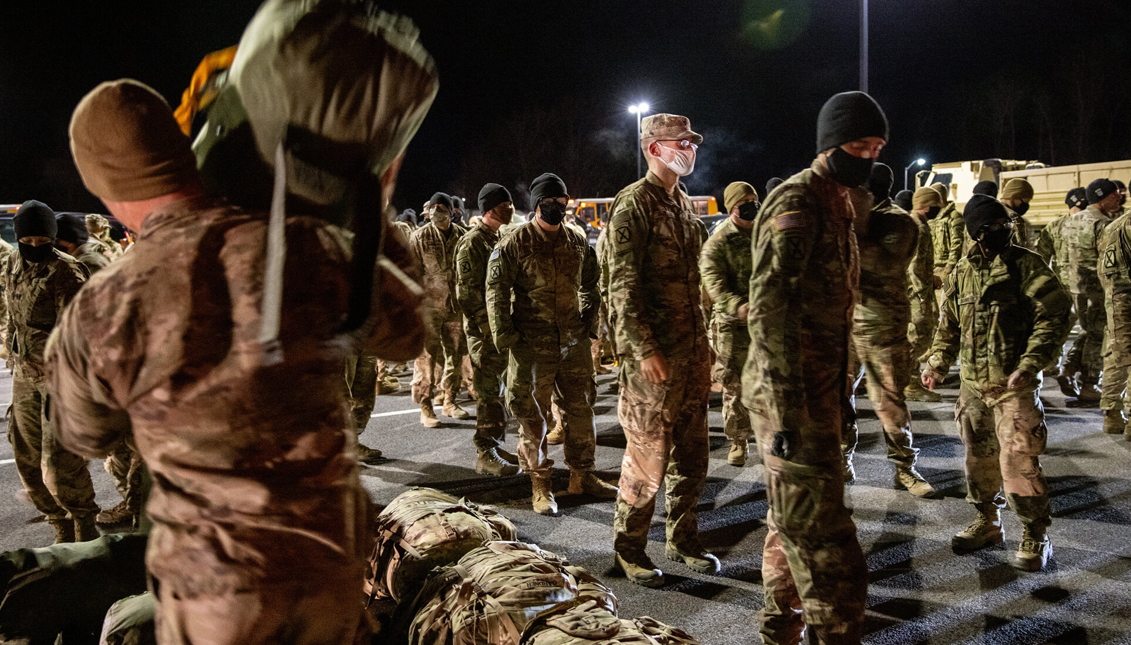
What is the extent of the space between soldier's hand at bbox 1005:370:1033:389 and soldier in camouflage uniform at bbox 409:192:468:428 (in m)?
5.78

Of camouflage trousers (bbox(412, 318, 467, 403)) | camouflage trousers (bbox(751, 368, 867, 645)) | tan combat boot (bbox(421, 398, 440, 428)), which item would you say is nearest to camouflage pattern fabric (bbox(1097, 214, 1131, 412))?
camouflage trousers (bbox(751, 368, 867, 645))

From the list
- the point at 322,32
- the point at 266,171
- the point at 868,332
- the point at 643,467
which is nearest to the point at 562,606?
the point at 643,467

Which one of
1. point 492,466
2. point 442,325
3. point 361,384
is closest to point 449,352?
point 442,325

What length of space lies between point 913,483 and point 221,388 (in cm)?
549

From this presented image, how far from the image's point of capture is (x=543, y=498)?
5750 millimetres

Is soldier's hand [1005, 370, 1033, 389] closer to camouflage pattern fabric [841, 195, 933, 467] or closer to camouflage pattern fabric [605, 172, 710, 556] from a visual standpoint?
camouflage pattern fabric [841, 195, 933, 467]

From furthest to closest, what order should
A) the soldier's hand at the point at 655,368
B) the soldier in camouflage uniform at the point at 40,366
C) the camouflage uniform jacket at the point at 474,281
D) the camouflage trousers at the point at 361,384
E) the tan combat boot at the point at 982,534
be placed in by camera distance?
the camouflage trousers at the point at 361,384 → the camouflage uniform jacket at the point at 474,281 → the soldier in camouflage uniform at the point at 40,366 → the tan combat boot at the point at 982,534 → the soldier's hand at the point at 655,368

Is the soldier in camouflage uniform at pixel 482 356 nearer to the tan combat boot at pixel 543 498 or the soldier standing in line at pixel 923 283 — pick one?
the tan combat boot at pixel 543 498

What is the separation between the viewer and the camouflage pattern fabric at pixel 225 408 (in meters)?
1.63

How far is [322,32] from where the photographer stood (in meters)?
1.48

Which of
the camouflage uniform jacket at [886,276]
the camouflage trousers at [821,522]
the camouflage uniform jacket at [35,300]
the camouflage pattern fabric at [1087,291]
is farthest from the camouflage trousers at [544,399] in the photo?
the camouflage pattern fabric at [1087,291]

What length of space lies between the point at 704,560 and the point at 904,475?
88.8 inches

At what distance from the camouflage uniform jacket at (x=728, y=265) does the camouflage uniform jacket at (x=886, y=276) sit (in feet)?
3.17

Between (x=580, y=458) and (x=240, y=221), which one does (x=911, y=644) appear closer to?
(x=580, y=458)
